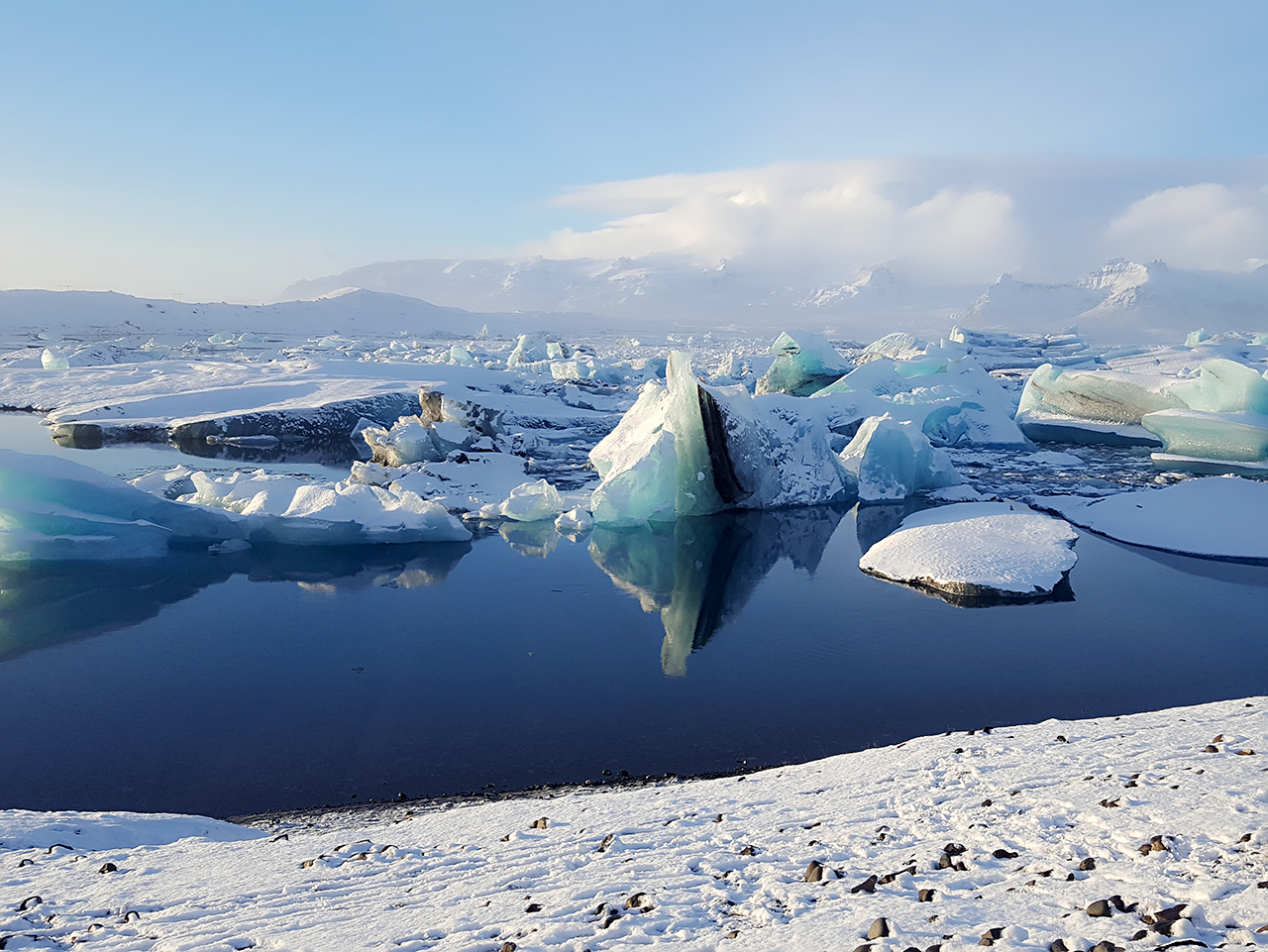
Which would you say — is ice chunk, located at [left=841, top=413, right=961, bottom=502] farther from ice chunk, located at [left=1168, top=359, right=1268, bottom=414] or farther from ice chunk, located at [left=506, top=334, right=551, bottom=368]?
ice chunk, located at [left=506, top=334, right=551, bottom=368]

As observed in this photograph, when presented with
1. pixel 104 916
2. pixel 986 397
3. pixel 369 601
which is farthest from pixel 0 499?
pixel 986 397

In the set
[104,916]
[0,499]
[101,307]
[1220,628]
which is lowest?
[1220,628]

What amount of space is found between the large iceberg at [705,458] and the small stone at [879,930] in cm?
718

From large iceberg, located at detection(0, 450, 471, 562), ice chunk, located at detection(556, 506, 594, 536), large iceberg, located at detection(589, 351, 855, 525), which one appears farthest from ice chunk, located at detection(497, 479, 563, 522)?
large iceberg, located at detection(0, 450, 471, 562)

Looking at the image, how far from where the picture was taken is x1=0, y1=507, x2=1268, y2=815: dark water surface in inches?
163

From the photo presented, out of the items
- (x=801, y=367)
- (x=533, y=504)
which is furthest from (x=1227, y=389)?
(x=533, y=504)

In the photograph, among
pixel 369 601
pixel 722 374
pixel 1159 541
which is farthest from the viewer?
pixel 722 374

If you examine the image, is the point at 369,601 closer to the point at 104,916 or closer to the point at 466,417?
the point at 104,916

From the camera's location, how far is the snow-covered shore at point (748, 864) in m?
2.10

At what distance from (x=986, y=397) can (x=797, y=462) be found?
283 inches

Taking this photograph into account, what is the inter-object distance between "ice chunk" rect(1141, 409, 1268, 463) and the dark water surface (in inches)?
254

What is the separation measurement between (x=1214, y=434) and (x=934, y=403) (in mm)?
4160

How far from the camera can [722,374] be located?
23156 millimetres

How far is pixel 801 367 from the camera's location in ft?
59.8
